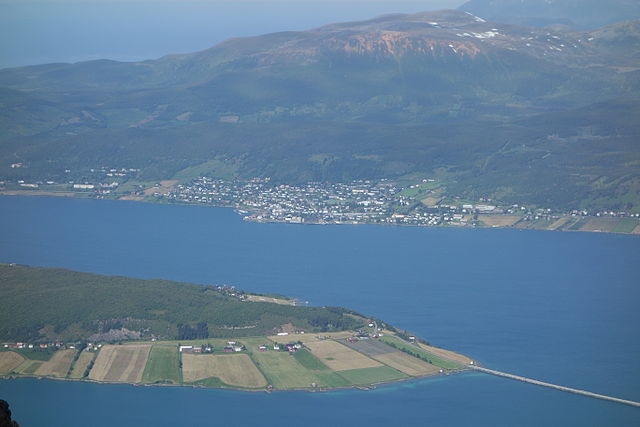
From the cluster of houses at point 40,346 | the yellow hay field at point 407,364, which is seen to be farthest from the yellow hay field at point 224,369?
the yellow hay field at point 407,364

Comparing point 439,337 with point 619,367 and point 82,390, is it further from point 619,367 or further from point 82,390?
point 82,390

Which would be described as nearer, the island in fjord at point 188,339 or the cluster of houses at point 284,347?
the island in fjord at point 188,339

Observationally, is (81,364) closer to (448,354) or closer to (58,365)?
(58,365)

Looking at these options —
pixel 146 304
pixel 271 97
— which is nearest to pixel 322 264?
pixel 146 304

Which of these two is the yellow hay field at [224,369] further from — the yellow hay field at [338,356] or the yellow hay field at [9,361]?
the yellow hay field at [9,361]

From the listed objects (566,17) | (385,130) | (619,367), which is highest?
(566,17)

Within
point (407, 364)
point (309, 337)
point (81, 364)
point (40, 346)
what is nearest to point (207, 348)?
point (309, 337)
